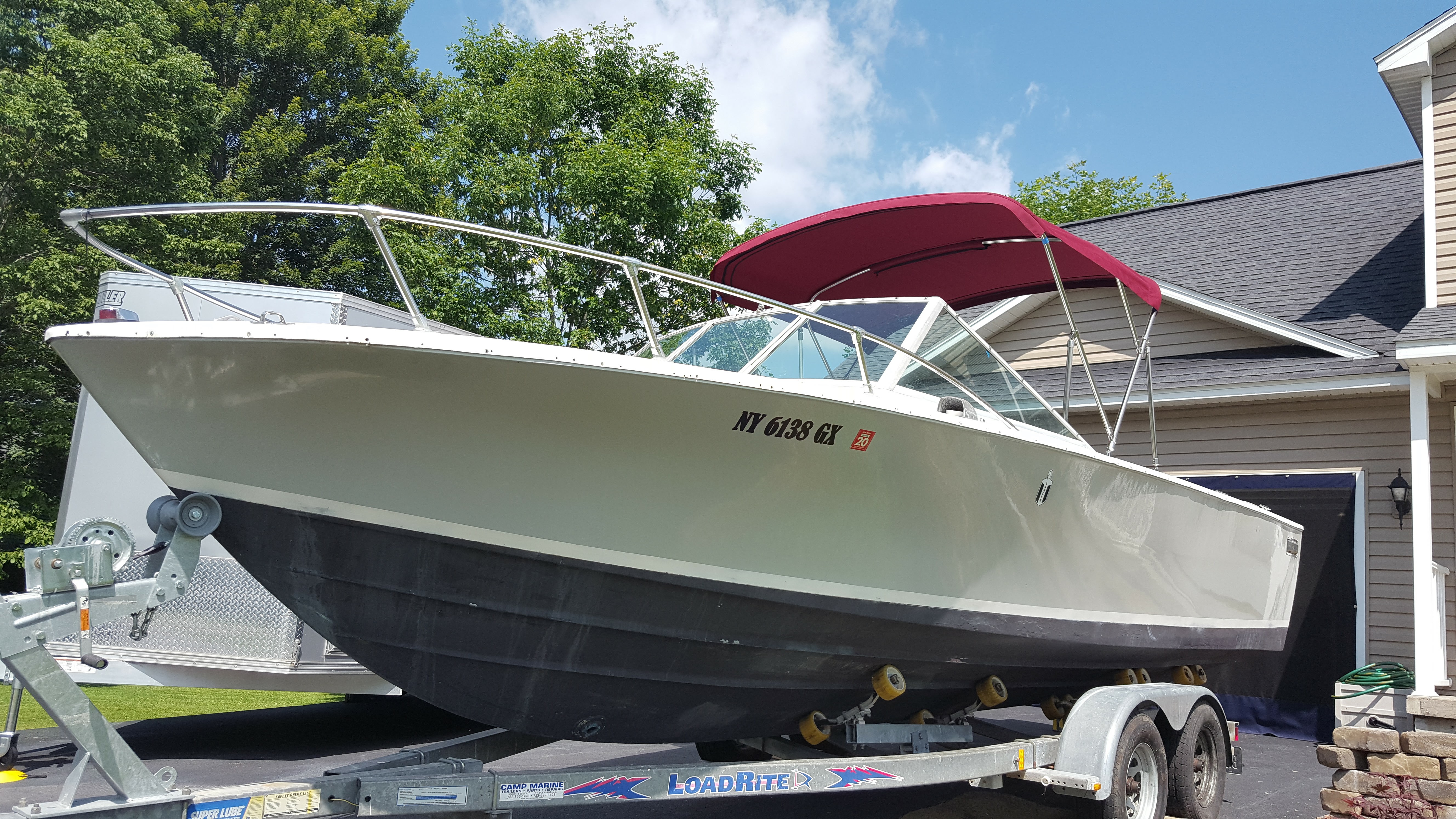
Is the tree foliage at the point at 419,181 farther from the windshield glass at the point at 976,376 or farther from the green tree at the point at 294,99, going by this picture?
the windshield glass at the point at 976,376

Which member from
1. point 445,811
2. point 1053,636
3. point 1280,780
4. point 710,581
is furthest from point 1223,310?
point 445,811

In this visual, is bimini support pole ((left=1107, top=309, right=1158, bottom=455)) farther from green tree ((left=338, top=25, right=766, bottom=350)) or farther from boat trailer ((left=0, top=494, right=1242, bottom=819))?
green tree ((left=338, top=25, right=766, bottom=350))

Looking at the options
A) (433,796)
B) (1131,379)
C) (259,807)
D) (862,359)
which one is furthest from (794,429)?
(1131,379)

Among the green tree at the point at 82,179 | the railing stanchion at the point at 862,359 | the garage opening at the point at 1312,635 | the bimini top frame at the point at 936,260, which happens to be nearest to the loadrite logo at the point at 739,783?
the railing stanchion at the point at 862,359

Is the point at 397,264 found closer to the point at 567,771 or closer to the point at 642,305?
the point at 642,305

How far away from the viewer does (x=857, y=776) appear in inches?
143

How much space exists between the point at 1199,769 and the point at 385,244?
16.2 feet

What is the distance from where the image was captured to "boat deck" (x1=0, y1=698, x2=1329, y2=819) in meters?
5.14

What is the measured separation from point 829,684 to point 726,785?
673mm

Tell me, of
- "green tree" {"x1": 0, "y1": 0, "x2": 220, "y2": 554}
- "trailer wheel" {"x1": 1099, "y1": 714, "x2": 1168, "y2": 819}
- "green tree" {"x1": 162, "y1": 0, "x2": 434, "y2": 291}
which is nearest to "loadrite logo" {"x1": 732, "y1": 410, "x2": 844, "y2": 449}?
"trailer wheel" {"x1": 1099, "y1": 714, "x2": 1168, "y2": 819}

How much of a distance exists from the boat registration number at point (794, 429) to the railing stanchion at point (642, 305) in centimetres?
37

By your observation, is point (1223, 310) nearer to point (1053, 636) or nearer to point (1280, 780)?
point (1280, 780)

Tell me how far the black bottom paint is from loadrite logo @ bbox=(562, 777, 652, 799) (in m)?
0.31

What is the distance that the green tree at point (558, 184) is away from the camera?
11680mm
